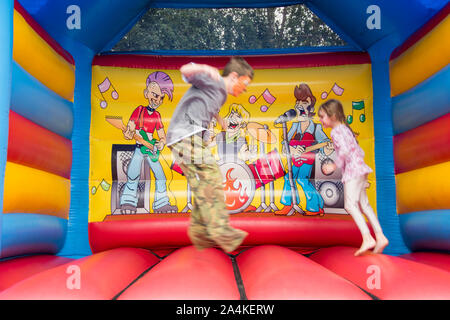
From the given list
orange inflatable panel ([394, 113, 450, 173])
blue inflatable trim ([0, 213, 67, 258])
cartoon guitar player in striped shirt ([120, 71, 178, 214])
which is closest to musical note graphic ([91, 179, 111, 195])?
cartoon guitar player in striped shirt ([120, 71, 178, 214])

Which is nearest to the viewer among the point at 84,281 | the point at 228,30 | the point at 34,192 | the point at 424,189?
the point at 84,281

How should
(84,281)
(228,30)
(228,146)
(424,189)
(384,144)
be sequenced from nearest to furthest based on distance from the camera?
(84,281) < (424,189) < (384,144) < (228,146) < (228,30)

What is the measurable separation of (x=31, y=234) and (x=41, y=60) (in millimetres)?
985

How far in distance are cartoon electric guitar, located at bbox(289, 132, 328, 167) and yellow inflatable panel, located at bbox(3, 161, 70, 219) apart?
156cm

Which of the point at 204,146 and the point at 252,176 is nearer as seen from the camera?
the point at 204,146

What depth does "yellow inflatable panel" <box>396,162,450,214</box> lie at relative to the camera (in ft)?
6.43

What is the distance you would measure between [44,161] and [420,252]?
90.2 inches

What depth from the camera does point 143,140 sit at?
2.62 m

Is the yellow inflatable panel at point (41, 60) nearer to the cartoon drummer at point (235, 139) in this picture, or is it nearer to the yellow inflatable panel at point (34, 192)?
the yellow inflatable panel at point (34, 192)

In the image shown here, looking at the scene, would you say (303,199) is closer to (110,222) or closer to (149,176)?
(149,176)

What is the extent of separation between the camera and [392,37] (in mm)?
2455

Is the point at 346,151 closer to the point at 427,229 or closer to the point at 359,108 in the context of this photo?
the point at 427,229

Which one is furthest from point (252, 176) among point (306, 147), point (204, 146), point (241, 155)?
point (204, 146)

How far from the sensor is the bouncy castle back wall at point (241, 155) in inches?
95.3
